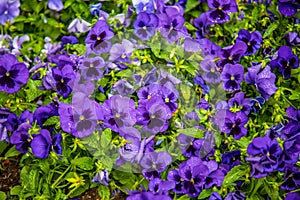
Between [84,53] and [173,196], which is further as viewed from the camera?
[84,53]

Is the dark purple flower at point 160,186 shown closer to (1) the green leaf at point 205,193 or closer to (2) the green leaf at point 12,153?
(1) the green leaf at point 205,193

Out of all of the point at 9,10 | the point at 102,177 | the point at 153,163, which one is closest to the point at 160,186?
the point at 153,163

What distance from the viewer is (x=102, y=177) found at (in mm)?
2758

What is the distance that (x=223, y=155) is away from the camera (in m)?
2.82

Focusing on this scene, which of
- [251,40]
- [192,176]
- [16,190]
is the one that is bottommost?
[16,190]

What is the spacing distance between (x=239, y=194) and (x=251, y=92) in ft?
1.99

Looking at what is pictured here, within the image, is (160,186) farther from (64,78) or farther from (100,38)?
(100,38)

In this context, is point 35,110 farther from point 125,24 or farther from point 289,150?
point 289,150

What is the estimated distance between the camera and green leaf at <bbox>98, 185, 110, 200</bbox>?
282 cm

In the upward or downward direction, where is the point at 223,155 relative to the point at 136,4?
downward

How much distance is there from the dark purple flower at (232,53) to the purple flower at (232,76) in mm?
83

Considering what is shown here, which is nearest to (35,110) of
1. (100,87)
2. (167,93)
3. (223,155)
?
(100,87)

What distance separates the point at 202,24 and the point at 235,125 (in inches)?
30.3

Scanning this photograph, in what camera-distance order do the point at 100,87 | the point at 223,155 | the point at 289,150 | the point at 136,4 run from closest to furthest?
the point at 289,150
the point at 223,155
the point at 100,87
the point at 136,4
